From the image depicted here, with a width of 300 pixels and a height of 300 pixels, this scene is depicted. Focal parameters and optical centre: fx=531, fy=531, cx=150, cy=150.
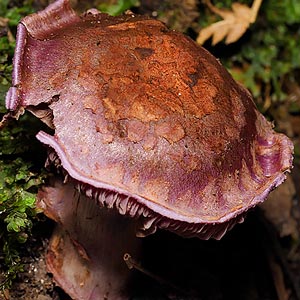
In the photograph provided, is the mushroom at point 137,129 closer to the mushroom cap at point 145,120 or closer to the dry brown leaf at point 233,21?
the mushroom cap at point 145,120

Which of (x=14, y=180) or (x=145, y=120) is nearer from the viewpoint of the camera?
(x=145, y=120)

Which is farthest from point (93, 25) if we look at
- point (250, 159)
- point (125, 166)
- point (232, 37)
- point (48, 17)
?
point (232, 37)

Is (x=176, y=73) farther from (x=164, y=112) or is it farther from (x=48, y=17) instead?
(x=48, y=17)

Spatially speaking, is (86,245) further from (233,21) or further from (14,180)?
(233,21)

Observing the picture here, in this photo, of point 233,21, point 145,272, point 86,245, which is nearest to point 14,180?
point 86,245

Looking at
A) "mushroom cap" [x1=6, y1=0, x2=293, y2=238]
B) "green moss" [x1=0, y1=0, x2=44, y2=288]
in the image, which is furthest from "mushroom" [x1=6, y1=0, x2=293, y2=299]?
"green moss" [x1=0, y1=0, x2=44, y2=288]

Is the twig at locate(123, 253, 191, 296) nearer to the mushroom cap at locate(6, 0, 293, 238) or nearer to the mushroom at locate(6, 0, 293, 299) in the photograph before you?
the mushroom at locate(6, 0, 293, 299)
